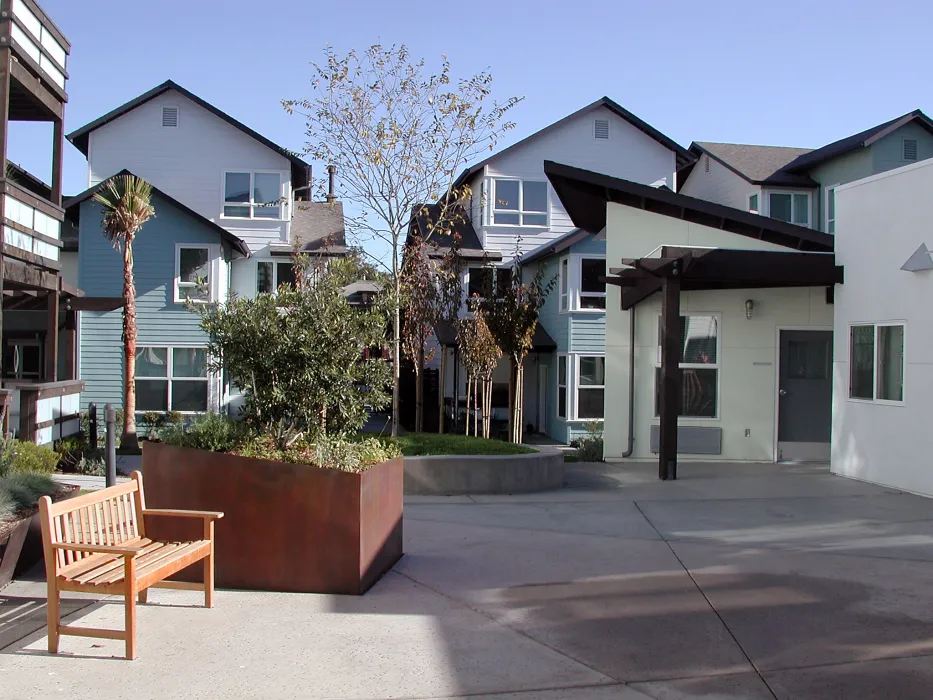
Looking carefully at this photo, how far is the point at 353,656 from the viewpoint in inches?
195

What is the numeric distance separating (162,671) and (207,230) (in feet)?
64.4

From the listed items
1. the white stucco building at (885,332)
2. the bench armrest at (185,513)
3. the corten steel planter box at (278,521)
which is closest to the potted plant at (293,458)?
the corten steel planter box at (278,521)

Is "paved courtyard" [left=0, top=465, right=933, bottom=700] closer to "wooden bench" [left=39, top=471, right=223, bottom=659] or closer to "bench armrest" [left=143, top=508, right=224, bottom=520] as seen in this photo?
"wooden bench" [left=39, top=471, right=223, bottom=659]

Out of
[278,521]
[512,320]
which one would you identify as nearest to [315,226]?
[512,320]

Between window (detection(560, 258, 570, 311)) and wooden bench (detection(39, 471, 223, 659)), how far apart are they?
59.3ft

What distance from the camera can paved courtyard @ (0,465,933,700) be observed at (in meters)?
4.56

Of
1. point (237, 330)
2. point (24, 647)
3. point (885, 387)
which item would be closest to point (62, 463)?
point (237, 330)

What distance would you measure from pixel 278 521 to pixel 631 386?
887 centimetres

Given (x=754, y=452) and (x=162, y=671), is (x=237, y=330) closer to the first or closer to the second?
(x=162, y=671)

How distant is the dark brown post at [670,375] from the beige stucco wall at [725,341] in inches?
78.1

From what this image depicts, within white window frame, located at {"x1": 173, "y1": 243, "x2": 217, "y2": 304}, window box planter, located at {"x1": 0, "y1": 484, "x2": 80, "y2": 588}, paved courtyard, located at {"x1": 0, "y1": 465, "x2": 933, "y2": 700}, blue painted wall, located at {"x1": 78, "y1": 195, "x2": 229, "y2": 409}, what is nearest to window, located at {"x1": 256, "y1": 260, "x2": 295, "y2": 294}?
white window frame, located at {"x1": 173, "y1": 243, "x2": 217, "y2": 304}

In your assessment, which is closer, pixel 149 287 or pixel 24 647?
pixel 24 647

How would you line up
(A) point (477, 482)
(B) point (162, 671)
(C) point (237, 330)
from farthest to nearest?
1. (A) point (477, 482)
2. (C) point (237, 330)
3. (B) point (162, 671)

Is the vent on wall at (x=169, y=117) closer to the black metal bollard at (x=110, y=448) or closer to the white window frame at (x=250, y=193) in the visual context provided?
the white window frame at (x=250, y=193)
